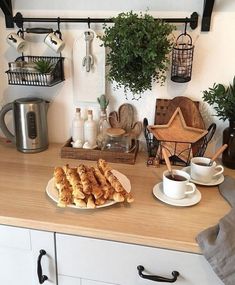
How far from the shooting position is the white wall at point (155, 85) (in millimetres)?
1315

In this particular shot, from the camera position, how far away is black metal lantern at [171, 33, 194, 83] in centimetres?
133

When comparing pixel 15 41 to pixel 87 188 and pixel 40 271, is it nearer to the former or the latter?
pixel 87 188

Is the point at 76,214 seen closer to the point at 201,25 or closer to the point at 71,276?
the point at 71,276

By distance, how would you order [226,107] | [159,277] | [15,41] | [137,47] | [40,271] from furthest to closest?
[15,41] → [226,107] → [137,47] → [40,271] → [159,277]

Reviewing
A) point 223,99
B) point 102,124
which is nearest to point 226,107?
point 223,99

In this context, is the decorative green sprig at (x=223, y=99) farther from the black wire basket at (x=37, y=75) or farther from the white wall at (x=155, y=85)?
the black wire basket at (x=37, y=75)

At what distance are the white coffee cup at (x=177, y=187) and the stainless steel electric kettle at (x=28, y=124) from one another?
2.08 feet

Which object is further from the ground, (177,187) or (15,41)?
(15,41)

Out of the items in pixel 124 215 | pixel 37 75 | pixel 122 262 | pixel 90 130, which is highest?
pixel 37 75

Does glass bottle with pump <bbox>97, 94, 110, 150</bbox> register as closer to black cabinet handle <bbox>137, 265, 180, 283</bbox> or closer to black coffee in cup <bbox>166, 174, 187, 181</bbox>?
black coffee in cup <bbox>166, 174, 187, 181</bbox>

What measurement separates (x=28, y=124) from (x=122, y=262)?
74cm

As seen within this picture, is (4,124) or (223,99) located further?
(4,124)

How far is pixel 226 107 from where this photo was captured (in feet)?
4.25

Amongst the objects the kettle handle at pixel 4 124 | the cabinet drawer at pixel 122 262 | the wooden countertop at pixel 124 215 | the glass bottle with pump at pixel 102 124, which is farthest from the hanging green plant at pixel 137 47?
the cabinet drawer at pixel 122 262
